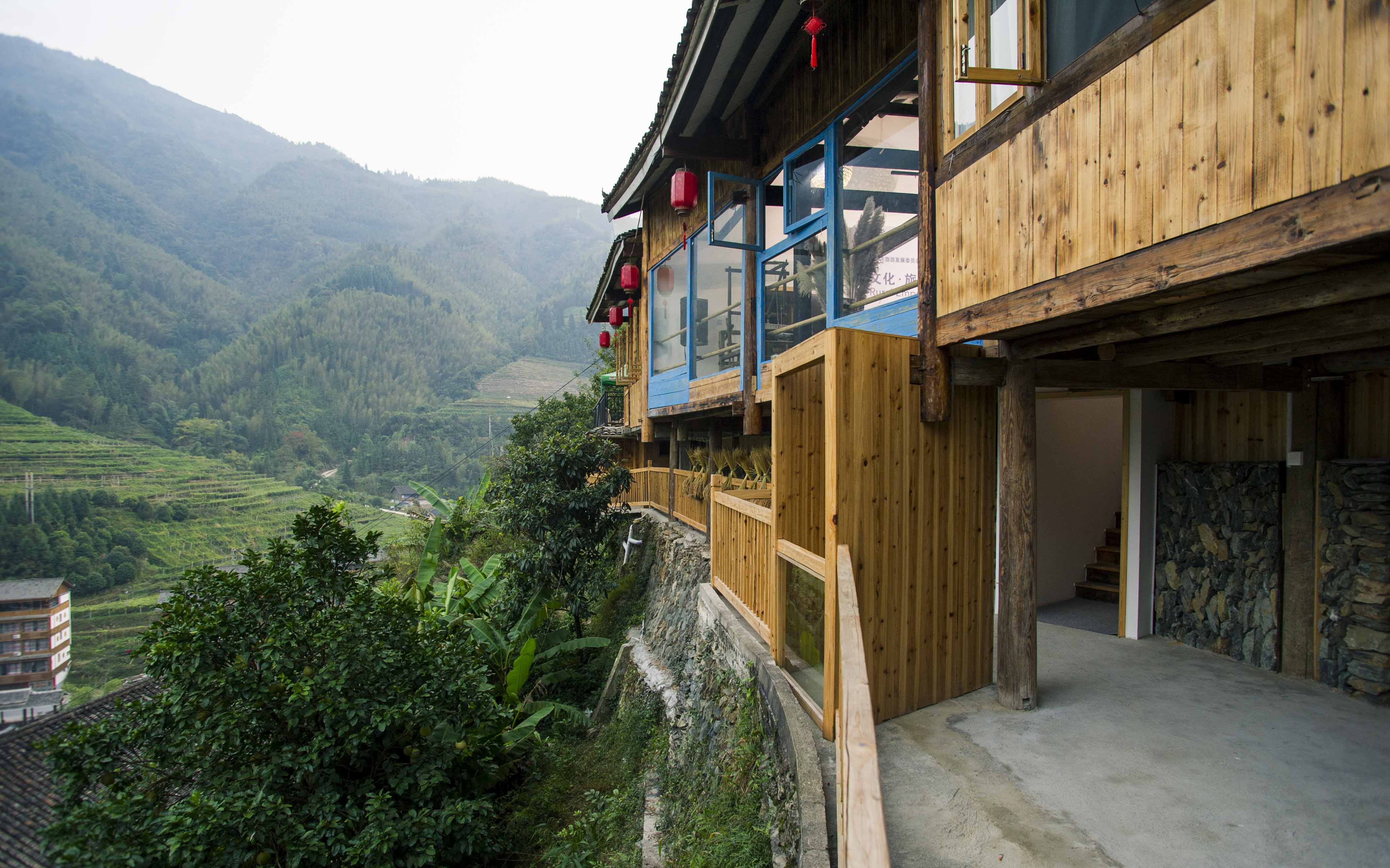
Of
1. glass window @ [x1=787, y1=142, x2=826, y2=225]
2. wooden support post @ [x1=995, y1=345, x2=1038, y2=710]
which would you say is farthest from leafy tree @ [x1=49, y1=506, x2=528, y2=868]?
glass window @ [x1=787, y1=142, x2=826, y2=225]

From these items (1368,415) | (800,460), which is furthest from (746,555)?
(1368,415)

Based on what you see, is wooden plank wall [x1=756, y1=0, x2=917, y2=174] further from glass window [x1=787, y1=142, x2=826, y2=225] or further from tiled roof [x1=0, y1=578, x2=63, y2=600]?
tiled roof [x1=0, y1=578, x2=63, y2=600]

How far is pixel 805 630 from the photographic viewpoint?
4.99 meters

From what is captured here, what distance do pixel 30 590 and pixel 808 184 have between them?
155 feet

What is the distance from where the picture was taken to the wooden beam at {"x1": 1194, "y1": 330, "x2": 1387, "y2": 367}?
4059mm

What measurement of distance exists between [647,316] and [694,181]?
4819mm

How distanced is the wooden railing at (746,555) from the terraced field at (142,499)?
2981cm

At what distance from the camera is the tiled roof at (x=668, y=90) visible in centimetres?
721

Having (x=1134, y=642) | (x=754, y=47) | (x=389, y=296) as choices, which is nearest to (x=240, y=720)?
(x=1134, y=642)

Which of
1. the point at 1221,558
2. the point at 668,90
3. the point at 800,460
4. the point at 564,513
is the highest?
the point at 668,90

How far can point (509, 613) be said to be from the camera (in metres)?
12.5

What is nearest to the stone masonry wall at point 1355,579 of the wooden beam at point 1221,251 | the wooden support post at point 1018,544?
the wooden support post at point 1018,544

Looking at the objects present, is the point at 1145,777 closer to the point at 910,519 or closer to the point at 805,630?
the point at 910,519

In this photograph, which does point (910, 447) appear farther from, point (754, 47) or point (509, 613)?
point (509, 613)
